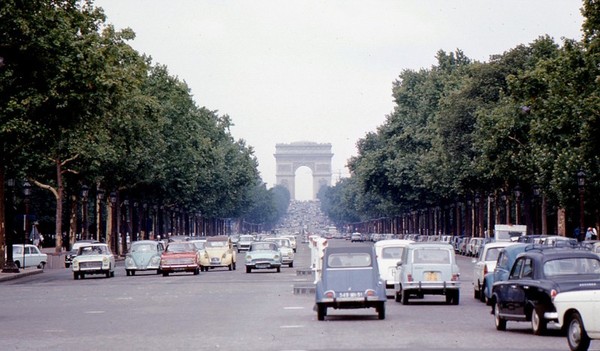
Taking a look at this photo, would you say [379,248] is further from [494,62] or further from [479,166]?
[494,62]

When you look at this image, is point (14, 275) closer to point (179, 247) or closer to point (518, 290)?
point (179, 247)

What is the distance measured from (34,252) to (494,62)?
3413 centimetres

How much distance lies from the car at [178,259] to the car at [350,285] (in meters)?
29.7

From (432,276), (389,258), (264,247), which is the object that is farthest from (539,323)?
(264,247)

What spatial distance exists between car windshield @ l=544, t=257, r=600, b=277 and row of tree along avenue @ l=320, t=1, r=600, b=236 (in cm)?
2950

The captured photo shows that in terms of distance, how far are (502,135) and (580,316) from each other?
60256 millimetres

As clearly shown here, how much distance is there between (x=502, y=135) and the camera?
78.4 metres

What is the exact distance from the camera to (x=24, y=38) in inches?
2088

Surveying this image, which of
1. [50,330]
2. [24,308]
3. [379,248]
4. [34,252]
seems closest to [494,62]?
[34,252]

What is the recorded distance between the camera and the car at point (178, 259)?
191 feet

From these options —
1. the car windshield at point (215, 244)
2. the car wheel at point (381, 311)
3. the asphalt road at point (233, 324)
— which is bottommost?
the asphalt road at point (233, 324)

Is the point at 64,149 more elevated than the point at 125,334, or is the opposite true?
the point at 64,149

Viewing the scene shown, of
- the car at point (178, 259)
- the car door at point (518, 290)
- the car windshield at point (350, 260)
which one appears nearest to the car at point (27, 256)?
the car at point (178, 259)

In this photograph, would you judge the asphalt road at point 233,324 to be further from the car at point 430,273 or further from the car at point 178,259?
the car at point 178,259
